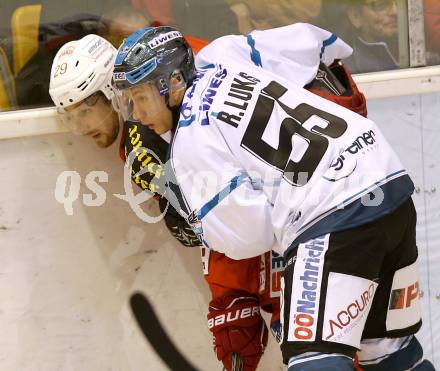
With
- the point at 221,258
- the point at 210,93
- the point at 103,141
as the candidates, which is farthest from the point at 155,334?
the point at 210,93

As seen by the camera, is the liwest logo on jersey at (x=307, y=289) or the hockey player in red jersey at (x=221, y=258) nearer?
the liwest logo on jersey at (x=307, y=289)

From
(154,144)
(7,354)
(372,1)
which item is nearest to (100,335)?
(7,354)

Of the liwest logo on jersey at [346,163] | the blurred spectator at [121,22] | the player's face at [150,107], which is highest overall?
the player's face at [150,107]

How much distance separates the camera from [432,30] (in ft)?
9.12

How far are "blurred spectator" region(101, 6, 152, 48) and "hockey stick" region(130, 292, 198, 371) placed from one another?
2.64 ft

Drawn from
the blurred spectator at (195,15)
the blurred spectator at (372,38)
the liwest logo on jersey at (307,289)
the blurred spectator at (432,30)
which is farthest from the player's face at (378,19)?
the liwest logo on jersey at (307,289)

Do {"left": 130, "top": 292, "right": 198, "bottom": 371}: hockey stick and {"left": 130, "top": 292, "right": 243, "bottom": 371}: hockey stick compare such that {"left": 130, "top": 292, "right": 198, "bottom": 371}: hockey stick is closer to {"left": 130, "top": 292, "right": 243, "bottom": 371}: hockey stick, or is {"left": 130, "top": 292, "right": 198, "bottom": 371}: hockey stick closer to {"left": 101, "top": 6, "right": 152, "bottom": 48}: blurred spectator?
{"left": 130, "top": 292, "right": 243, "bottom": 371}: hockey stick

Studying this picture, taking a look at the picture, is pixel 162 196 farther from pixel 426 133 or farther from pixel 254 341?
pixel 426 133

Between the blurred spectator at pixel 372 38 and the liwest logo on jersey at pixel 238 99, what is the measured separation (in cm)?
73

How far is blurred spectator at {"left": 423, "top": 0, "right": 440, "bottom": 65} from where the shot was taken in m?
2.77

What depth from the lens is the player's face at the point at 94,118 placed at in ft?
8.07

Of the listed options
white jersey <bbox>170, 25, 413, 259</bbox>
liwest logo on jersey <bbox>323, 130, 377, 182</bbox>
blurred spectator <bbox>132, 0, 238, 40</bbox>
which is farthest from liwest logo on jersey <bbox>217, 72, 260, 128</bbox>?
blurred spectator <bbox>132, 0, 238, 40</bbox>

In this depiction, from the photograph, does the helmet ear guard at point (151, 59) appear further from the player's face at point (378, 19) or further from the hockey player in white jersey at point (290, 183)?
the player's face at point (378, 19)

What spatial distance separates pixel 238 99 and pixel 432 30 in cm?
97
